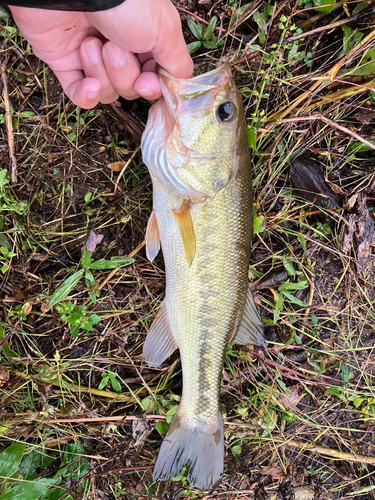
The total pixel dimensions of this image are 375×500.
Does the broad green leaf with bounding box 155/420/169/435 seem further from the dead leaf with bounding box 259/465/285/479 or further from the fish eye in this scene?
the fish eye

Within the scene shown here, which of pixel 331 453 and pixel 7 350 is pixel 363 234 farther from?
pixel 7 350

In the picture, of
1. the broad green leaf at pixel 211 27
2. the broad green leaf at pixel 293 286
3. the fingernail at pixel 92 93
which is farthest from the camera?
the broad green leaf at pixel 293 286

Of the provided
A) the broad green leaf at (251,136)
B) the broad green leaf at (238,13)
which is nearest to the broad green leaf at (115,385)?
the broad green leaf at (251,136)

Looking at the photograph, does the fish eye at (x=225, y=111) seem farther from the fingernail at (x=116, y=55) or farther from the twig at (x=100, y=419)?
the twig at (x=100, y=419)

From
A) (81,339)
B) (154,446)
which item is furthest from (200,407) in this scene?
(81,339)

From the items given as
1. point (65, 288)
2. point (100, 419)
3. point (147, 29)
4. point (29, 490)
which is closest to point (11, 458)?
point (29, 490)

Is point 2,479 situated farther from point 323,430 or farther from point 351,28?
point 351,28

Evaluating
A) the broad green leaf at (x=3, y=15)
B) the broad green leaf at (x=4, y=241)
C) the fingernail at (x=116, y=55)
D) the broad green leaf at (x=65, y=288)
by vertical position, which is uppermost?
the broad green leaf at (x=3, y=15)
